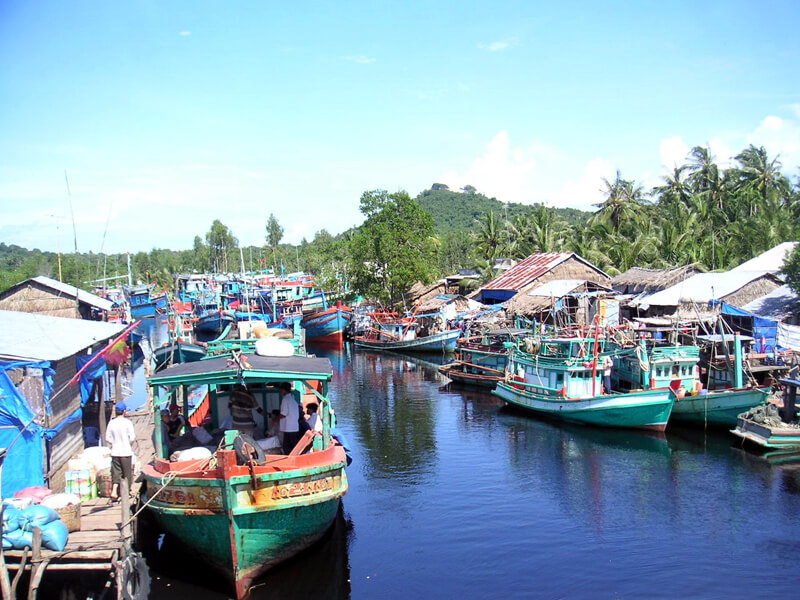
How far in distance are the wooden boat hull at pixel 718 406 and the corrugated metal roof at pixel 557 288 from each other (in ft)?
44.2

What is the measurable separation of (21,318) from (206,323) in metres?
40.1

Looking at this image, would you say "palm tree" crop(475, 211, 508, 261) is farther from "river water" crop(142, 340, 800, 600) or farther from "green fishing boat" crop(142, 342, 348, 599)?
"green fishing boat" crop(142, 342, 348, 599)

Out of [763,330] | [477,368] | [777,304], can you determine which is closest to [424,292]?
[477,368]

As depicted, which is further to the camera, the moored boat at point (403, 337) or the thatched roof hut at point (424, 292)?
the thatched roof hut at point (424, 292)

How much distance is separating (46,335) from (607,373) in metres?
18.4

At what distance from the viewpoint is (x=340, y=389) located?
32.1 meters

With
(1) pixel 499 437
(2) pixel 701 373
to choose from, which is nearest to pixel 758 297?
(2) pixel 701 373

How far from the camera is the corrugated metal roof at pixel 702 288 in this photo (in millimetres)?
28781

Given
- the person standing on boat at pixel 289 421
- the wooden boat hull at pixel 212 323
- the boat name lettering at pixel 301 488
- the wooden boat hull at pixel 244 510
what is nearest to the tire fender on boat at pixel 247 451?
the wooden boat hull at pixel 244 510

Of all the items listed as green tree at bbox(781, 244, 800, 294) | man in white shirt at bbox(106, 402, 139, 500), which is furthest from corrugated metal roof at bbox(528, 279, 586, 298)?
man in white shirt at bbox(106, 402, 139, 500)

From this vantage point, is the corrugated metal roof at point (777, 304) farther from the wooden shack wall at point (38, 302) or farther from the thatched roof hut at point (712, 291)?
the wooden shack wall at point (38, 302)

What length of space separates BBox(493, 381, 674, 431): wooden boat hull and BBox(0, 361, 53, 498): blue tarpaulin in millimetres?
16730

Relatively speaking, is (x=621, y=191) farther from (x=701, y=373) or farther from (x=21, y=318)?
(x=21, y=318)

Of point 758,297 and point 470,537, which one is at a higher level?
point 758,297
